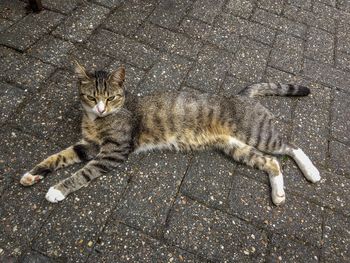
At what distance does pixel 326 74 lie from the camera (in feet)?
14.5

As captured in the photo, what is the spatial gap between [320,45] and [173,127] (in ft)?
8.91

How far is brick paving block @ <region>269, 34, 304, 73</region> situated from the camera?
4422mm

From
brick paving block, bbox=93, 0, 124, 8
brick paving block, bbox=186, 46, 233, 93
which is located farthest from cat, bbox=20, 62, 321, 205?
brick paving block, bbox=93, 0, 124, 8

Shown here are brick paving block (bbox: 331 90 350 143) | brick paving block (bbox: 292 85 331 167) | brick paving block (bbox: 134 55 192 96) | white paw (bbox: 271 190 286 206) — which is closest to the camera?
white paw (bbox: 271 190 286 206)

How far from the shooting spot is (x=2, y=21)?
13.8 feet

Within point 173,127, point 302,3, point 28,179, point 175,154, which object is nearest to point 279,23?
point 302,3

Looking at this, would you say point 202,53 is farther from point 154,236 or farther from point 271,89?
point 154,236

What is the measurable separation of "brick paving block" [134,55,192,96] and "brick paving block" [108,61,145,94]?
0.15 ft

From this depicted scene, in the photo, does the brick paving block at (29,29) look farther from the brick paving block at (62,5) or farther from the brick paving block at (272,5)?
the brick paving block at (272,5)

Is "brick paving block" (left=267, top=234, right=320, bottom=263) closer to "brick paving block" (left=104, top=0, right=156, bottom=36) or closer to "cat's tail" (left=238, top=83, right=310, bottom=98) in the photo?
"cat's tail" (left=238, top=83, right=310, bottom=98)

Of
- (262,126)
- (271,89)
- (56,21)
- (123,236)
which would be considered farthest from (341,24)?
(123,236)

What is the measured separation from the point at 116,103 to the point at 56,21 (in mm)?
1795

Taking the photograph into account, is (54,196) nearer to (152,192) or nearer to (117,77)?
(152,192)

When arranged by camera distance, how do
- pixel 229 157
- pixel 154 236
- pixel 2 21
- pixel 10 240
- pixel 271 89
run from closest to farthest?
1. pixel 10 240
2. pixel 154 236
3. pixel 229 157
4. pixel 271 89
5. pixel 2 21
